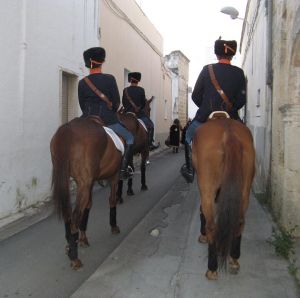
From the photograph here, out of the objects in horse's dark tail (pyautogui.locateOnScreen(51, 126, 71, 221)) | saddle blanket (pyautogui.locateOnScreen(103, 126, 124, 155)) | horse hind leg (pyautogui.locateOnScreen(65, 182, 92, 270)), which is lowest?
horse hind leg (pyautogui.locateOnScreen(65, 182, 92, 270))

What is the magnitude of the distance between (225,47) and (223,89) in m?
0.57

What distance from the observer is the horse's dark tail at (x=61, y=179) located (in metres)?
4.51

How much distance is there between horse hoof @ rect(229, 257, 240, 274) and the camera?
4383 mm

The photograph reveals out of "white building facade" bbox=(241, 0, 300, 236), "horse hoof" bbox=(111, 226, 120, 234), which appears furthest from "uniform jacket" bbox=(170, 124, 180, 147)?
"horse hoof" bbox=(111, 226, 120, 234)

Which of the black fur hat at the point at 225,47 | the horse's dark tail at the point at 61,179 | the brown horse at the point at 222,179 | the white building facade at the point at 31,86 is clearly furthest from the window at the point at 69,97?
the brown horse at the point at 222,179

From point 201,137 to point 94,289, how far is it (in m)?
1.83

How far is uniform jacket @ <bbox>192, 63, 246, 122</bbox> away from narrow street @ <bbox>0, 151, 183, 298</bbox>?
2196 mm

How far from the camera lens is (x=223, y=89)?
4.91 m

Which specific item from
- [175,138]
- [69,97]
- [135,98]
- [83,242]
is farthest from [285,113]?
[175,138]

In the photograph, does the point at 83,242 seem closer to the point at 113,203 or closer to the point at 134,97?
the point at 113,203

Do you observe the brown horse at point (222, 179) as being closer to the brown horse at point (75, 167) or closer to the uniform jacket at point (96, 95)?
the brown horse at point (75, 167)

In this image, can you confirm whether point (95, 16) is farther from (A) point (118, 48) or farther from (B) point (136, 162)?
(B) point (136, 162)

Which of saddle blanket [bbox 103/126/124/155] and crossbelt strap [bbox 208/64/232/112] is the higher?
crossbelt strap [bbox 208/64/232/112]

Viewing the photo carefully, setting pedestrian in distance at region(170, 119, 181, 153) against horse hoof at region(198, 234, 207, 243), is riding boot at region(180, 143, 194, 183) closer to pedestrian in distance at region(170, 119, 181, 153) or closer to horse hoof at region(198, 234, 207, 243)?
horse hoof at region(198, 234, 207, 243)
